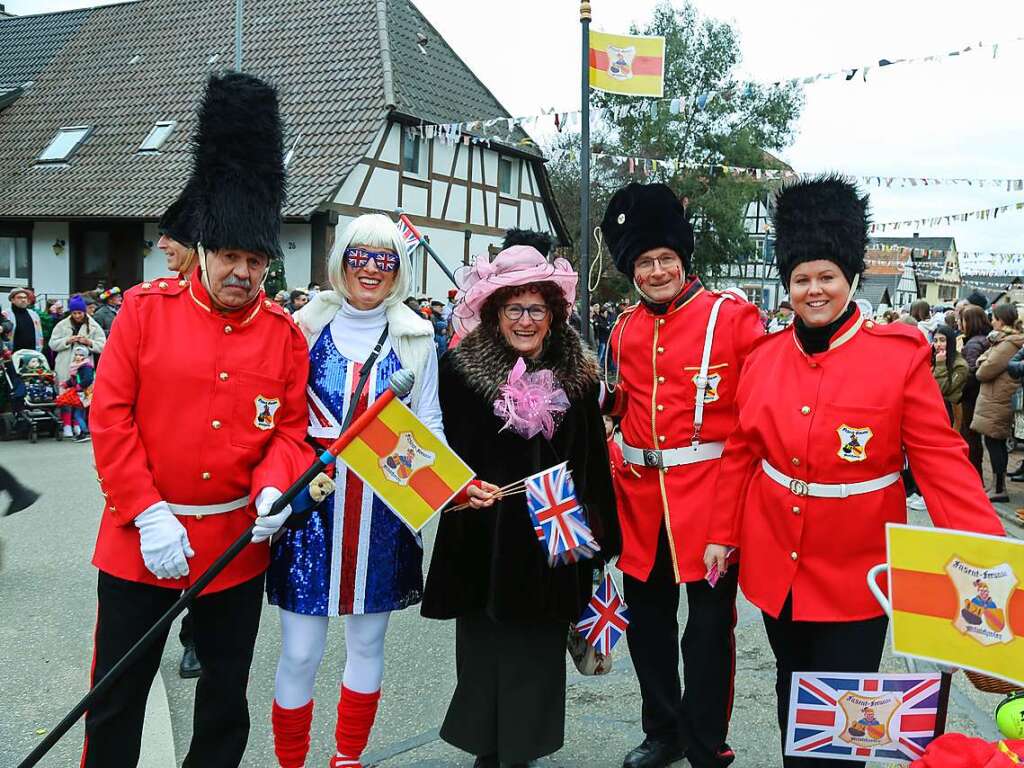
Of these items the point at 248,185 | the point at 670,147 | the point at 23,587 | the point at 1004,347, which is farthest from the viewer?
the point at 670,147

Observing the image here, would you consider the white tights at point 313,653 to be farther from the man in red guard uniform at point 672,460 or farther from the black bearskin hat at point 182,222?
the black bearskin hat at point 182,222

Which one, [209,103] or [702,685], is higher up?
[209,103]

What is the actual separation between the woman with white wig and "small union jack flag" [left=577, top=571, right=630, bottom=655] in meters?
0.62

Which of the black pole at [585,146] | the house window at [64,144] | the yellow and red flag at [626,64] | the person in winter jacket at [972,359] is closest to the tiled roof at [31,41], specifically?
the house window at [64,144]

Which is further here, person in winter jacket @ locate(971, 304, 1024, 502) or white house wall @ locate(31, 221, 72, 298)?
white house wall @ locate(31, 221, 72, 298)

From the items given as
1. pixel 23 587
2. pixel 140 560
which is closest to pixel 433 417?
pixel 140 560

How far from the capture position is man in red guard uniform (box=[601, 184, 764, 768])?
3160 mm

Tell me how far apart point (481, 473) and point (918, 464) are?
4.43 ft

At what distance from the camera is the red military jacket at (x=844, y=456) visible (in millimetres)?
2479

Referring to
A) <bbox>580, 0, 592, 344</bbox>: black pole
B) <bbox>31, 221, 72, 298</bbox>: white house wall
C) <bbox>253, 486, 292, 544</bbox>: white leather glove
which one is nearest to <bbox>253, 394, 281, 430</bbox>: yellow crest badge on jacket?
<bbox>253, 486, 292, 544</bbox>: white leather glove

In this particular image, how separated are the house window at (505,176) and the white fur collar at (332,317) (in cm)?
2091

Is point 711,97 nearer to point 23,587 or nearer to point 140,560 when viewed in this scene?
point 23,587

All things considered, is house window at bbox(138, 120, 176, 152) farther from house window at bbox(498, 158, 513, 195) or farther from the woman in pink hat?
the woman in pink hat

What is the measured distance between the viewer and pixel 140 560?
2512 mm
